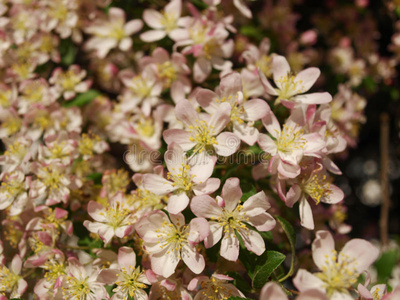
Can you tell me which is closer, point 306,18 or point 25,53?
point 25,53

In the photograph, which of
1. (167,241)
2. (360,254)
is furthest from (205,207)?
(360,254)

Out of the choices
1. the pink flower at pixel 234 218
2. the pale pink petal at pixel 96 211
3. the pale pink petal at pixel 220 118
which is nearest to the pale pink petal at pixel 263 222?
the pink flower at pixel 234 218

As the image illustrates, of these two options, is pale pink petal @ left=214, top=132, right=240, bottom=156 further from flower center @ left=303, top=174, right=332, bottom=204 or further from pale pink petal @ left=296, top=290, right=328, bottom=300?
pale pink petal @ left=296, top=290, right=328, bottom=300

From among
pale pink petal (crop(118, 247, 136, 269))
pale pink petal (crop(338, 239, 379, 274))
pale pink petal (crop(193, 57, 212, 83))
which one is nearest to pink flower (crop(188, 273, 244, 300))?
pale pink petal (crop(118, 247, 136, 269))

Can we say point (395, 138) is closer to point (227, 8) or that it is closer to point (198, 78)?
point (227, 8)

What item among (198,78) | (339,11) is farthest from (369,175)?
(198,78)

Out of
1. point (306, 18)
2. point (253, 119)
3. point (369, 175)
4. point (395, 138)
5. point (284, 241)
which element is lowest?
point (369, 175)

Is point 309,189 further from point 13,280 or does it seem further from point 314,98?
point 13,280
